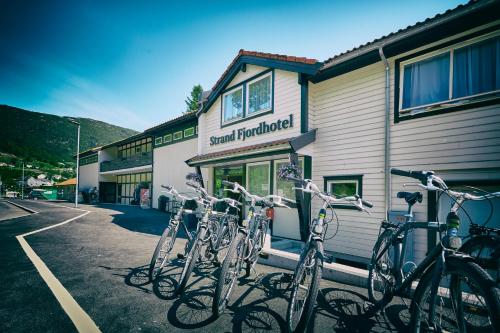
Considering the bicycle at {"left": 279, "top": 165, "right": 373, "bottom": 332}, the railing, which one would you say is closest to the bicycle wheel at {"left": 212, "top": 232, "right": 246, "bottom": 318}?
the bicycle at {"left": 279, "top": 165, "right": 373, "bottom": 332}

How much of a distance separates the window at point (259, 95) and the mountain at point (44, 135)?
4260 inches

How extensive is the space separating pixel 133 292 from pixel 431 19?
8121 mm

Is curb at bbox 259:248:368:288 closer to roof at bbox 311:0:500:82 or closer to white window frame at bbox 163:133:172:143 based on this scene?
roof at bbox 311:0:500:82

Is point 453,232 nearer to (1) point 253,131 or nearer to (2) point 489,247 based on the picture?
(2) point 489,247

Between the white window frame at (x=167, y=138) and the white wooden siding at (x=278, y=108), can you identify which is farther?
the white window frame at (x=167, y=138)

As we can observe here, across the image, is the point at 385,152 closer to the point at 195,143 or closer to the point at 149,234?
the point at 149,234

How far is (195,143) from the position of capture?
14906 millimetres

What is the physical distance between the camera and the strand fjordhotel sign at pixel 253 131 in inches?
320

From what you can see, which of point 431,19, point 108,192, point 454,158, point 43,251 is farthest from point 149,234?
point 108,192

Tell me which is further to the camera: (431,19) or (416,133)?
(416,133)

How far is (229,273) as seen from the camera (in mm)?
3246

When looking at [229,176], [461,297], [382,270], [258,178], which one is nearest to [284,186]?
[258,178]

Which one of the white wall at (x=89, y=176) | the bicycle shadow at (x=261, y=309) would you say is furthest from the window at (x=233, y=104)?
the white wall at (x=89, y=176)

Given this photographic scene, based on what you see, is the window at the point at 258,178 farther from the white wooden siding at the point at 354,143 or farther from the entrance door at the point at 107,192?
the entrance door at the point at 107,192
